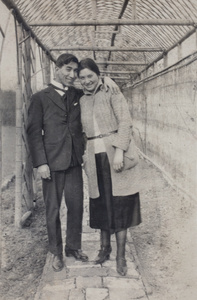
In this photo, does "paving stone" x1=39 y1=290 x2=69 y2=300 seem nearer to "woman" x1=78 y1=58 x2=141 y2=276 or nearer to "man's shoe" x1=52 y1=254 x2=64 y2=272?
"man's shoe" x1=52 y1=254 x2=64 y2=272

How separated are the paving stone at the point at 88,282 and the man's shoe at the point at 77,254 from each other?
1.18 feet

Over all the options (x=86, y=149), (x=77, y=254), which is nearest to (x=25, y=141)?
(x=86, y=149)

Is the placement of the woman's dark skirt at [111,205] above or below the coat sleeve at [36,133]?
below

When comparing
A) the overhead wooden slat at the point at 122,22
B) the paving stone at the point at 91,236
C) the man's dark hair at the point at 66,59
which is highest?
the overhead wooden slat at the point at 122,22

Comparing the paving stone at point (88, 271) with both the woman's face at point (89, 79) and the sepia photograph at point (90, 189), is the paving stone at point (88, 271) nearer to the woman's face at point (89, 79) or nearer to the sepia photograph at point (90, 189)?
the sepia photograph at point (90, 189)

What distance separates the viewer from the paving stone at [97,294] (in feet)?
9.18

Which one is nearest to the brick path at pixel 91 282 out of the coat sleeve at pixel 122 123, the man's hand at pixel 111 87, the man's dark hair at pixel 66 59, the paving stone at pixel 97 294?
the paving stone at pixel 97 294

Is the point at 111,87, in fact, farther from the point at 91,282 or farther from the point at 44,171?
A: the point at 91,282

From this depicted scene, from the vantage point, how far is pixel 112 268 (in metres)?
3.32

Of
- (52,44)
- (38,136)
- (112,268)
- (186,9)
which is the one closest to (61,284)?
(112,268)

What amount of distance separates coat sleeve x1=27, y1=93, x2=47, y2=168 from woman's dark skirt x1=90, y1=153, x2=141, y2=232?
1.77 feet

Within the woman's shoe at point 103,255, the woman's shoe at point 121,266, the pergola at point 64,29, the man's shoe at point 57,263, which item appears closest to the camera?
the woman's shoe at point 121,266

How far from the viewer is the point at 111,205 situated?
3227mm

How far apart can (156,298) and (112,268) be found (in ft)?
1.64
